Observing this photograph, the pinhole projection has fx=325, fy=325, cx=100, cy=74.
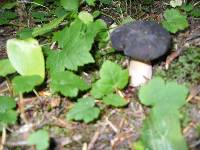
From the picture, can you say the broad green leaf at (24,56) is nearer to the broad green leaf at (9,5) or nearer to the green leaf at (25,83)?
the green leaf at (25,83)

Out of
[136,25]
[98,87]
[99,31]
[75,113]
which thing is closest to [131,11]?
[99,31]


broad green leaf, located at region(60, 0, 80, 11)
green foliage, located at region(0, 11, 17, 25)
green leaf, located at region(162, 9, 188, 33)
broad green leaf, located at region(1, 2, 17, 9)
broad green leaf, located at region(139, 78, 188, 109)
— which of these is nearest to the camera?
broad green leaf, located at region(139, 78, 188, 109)

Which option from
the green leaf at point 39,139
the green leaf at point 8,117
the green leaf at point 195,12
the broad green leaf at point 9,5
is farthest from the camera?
the broad green leaf at point 9,5

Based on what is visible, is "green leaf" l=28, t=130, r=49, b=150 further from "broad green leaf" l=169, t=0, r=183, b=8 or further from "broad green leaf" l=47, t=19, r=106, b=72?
"broad green leaf" l=169, t=0, r=183, b=8

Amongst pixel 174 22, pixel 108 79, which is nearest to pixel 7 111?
pixel 108 79

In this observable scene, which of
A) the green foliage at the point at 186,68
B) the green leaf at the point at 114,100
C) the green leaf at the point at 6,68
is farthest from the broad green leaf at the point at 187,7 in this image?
the green leaf at the point at 6,68

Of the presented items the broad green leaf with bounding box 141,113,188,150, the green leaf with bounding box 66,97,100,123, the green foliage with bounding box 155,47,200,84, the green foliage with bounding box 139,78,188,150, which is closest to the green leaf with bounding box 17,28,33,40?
the green leaf with bounding box 66,97,100,123

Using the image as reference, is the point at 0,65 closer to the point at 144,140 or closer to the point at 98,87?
the point at 98,87
